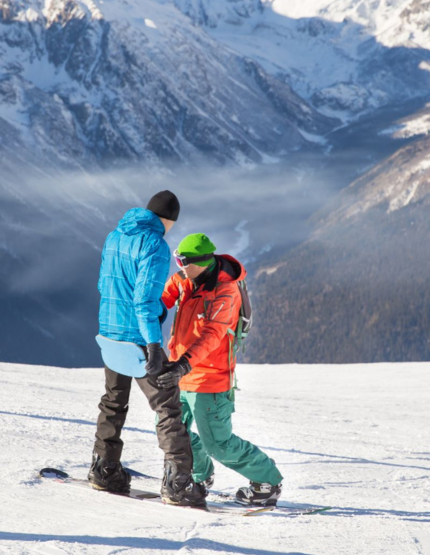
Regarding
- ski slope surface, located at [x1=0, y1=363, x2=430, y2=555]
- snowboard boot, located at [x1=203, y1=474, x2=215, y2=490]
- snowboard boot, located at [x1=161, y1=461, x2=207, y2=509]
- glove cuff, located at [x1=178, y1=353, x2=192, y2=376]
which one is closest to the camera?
ski slope surface, located at [x1=0, y1=363, x2=430, y2=555]

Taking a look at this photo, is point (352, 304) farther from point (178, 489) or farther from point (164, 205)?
point (164, 205)

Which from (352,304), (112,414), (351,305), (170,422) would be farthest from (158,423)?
(352,304)

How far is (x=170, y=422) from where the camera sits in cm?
500

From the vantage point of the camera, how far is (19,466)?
580 cm

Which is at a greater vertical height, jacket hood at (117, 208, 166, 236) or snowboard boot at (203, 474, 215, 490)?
jacket hood at (117, 208, 166, 236)

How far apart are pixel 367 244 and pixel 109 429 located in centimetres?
18473

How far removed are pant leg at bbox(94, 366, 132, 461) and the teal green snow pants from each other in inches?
18.3

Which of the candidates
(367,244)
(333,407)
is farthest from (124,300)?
(367,244)

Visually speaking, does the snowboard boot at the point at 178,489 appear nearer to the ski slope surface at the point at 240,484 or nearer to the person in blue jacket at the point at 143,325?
the person in blue jacket at the point at 143,325

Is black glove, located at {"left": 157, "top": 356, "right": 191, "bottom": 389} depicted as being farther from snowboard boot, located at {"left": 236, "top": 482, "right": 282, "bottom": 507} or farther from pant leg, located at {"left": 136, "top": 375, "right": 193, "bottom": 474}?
snowboard boot, located at {"left": 236, "top": 482, "right": 282, "bottom": 507}

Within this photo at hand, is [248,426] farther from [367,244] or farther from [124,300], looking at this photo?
[367,244]

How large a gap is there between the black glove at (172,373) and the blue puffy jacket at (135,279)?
8.7 inches

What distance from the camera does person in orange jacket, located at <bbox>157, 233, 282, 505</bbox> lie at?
518 centimetres

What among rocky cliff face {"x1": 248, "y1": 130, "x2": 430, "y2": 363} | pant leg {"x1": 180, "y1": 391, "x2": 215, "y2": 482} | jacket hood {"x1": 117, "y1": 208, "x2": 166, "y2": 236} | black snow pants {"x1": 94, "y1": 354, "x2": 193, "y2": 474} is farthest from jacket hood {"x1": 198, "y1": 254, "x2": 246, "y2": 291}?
rocky cliff face {"x1": 248, "y1": 130, "x2": 430, "y2": 363}
